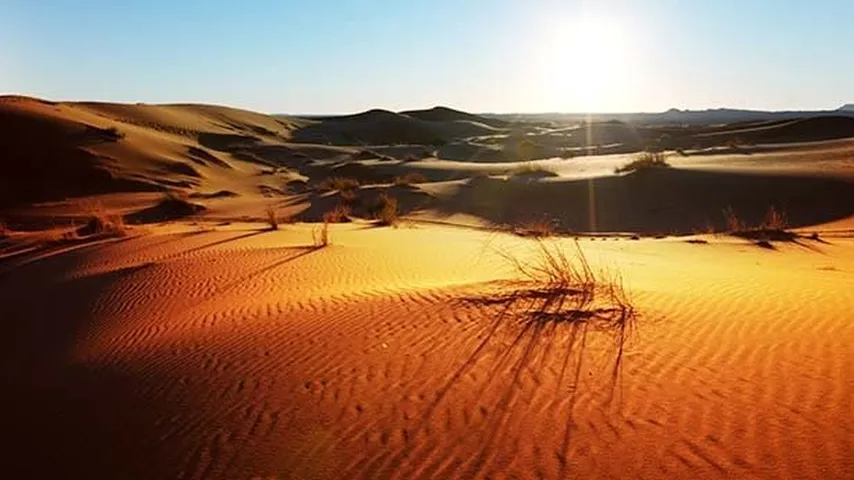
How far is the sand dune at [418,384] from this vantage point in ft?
14.4

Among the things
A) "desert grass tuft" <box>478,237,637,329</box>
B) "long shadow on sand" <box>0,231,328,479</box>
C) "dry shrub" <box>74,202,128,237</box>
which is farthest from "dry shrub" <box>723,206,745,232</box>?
"long shadow on sand" <box>0,231,328,479</box>

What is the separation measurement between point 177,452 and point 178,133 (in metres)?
50.0

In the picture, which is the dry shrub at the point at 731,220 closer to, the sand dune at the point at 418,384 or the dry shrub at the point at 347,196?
the sand dune at the point at 418,384

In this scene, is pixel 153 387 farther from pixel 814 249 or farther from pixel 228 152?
pixel 228 152

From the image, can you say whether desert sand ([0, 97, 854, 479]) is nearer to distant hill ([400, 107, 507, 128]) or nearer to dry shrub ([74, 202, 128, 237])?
dry shrub ([74, 202, 128, 237])

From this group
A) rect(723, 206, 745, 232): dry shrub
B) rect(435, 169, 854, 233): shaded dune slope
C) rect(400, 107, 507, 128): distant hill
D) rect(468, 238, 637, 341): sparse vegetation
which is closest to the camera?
rect(468, 238, 637, 341): sparse vegetation

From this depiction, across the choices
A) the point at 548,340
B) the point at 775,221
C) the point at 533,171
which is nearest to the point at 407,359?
the point at 548,340

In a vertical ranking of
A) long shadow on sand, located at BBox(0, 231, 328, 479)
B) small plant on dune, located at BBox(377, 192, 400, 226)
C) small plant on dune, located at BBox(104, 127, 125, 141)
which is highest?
small plant on dune, located at BBox(104, 127, 125, 141)

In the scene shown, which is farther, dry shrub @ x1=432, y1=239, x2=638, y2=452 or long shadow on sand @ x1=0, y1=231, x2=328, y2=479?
dry shrub @ x1=432, y1=239, x2=638, y2=452

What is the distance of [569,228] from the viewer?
21094 millimetres

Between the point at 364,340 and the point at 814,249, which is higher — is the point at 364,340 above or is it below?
above

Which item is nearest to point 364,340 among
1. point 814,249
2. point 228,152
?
point 814,249

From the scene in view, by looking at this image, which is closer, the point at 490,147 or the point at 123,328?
the point at 123,328

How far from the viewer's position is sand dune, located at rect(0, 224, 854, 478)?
14.4ft
